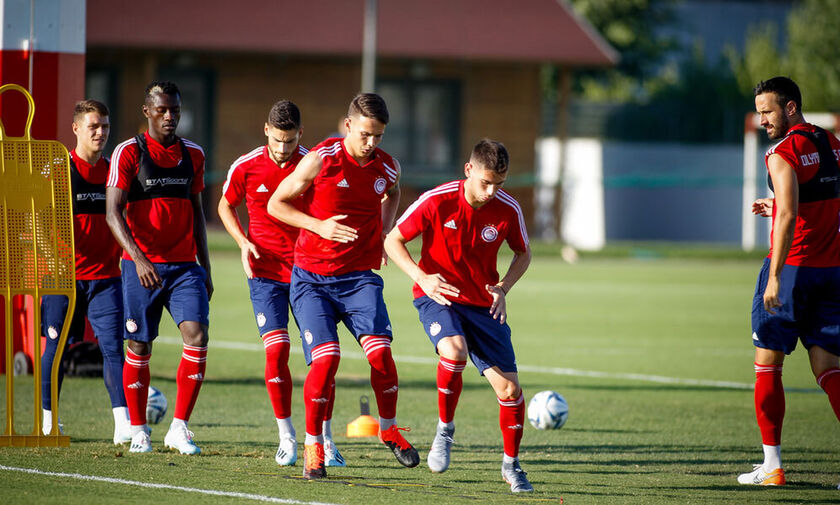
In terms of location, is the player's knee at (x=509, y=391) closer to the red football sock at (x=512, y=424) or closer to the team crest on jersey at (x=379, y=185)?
the red football sock at (x=512, y=424)

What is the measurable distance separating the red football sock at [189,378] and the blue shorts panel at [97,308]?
64 cm

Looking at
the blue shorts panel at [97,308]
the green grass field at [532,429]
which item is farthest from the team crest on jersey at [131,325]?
the green grass field at [532,429]

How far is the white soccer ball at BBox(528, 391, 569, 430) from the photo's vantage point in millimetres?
9672

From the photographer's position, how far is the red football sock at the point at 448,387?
7637 millimetres

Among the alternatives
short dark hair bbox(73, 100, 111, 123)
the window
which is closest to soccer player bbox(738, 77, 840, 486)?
short dark hair bbox(73, 100, 111, 123)

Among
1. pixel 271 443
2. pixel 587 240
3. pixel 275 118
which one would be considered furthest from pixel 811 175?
pixel 587 240

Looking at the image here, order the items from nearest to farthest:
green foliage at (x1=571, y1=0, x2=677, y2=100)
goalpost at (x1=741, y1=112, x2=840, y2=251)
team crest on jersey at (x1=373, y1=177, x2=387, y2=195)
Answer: team crest on jersey at (x1=373, y1=177, x2=387, y2=195) < goalpost at (x1=741, y1=112, x2=840, y2=251) < green foliage at (x1=571, y1=0, x2=677, y2=100)

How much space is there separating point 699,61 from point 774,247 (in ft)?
123

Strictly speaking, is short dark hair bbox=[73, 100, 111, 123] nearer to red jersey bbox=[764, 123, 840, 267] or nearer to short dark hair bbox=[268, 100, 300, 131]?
short dark hair bbox=[268, 100, 300, 131]

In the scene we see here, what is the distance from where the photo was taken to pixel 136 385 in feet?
27.1

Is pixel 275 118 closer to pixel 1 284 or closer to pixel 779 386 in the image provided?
pixel 1 284

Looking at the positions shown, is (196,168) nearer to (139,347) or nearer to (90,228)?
(90,228)

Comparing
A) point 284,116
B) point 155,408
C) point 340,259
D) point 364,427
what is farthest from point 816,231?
point 155,408

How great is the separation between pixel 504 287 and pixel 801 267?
1906 mm
